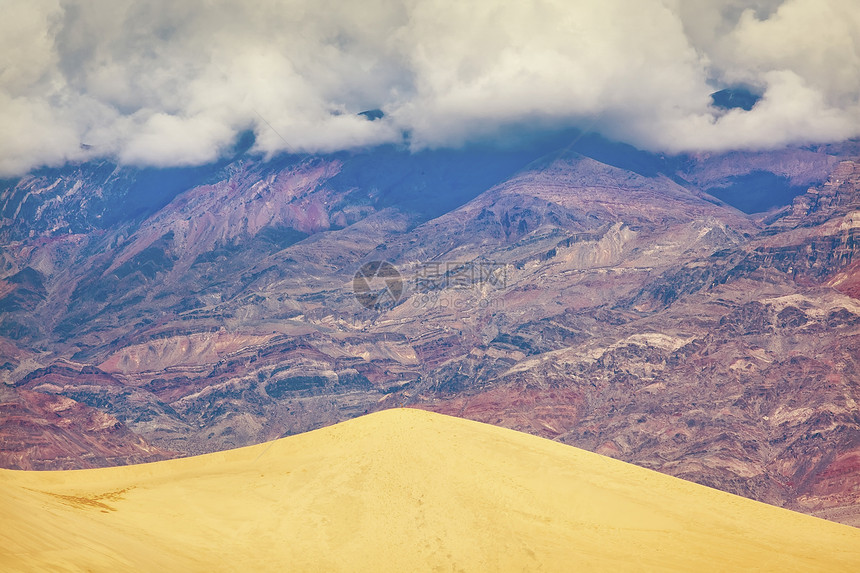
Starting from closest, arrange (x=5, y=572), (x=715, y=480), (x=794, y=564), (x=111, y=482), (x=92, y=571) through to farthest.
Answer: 1. (x=5, y=572)
2. (x=92, y=571)
3. (x=794, y=564)
4. (x=111, y=482)
5. (x=715, y=480)

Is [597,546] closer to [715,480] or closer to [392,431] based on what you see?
[392,431]

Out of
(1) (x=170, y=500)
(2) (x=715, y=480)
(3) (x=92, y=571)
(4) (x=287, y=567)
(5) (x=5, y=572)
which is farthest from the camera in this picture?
(2) (x=715, y=480)

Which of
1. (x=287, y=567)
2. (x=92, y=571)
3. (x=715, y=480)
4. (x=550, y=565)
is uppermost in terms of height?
(x=92, y=571)

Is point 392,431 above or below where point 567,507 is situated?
above

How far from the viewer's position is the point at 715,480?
192 m

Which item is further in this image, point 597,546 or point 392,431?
point 392,431

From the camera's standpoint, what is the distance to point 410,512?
53875 millimetres

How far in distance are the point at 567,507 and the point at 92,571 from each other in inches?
1167

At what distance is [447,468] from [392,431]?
535 centimetres

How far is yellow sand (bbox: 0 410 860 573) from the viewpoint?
161ft

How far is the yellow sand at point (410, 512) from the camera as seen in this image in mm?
49031

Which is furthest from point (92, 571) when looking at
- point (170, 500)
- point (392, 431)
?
point (392, 431)

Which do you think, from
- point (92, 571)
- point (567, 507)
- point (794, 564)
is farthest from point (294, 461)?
point (794, 564)

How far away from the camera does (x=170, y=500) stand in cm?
5512
